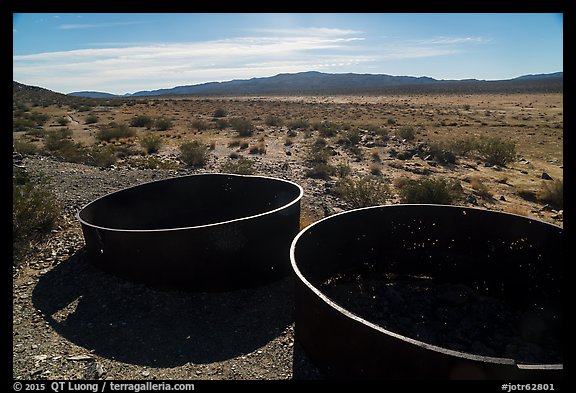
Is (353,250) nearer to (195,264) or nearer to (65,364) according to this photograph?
(195,264)

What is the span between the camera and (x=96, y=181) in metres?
10.1

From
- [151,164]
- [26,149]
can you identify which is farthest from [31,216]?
[26,149]

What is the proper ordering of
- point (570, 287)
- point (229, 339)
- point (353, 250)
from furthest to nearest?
point (353, 250), point (229, 339), point (570, 287)

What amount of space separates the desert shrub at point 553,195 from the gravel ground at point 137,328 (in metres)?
7.77

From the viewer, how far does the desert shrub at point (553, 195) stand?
9.77 metres

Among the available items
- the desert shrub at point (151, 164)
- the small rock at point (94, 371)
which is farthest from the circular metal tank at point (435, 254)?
the desert shrub at point (151, 164)

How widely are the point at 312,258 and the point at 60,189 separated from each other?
6.99 m

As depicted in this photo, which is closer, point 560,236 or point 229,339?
point 229,339

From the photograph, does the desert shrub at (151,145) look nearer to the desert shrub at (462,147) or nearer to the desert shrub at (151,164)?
the desert shrub at (151,164)

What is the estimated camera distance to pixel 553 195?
32.8 feet

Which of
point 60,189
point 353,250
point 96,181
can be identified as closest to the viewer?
point 353,250

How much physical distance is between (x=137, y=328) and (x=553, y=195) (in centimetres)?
1016

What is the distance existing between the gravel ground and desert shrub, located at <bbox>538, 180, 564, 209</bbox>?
306 inches
